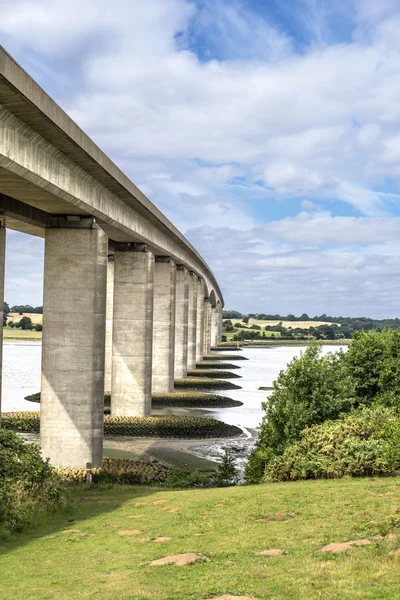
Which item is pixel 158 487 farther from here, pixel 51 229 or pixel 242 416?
pixel 242 416

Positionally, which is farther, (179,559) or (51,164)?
(51,164)

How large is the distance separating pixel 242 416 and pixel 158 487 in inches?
1140

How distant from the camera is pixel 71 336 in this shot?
30234mm

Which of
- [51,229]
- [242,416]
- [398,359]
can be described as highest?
[51,229]

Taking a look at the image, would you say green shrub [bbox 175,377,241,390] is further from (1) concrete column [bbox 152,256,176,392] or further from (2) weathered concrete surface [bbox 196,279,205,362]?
(2) weathered concrete surface [bbox 196,279,205,362]

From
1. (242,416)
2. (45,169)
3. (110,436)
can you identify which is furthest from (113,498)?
(242,416)

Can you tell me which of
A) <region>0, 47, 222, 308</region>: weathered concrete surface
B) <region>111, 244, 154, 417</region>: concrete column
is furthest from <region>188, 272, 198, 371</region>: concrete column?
<region>0, 47, 222, 308</region>: weathered concrete surface

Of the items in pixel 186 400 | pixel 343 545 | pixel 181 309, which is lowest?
pixel 186 400

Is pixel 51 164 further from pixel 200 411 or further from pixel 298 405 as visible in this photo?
pixel 200 411

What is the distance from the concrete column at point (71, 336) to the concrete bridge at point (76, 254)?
1.7 inches

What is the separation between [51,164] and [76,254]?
22.3ft

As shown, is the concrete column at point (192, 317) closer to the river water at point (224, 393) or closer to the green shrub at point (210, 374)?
the green shrub at point (210, 374)

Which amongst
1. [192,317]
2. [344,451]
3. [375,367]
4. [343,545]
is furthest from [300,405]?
[192,317]

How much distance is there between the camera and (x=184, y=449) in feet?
134
